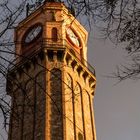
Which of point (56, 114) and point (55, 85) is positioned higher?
point (55, 85)

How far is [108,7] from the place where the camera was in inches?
249

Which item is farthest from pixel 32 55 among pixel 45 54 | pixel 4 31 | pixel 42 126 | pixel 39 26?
pixel 4 31

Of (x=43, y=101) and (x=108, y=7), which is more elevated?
(x=43, y=101)

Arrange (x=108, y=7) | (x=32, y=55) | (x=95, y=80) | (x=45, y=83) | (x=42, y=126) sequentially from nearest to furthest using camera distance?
(x=108, y=7) < (x=42, y=126) < (x=45, y=83) < (x=32, y=55) < (x=95, y=80)

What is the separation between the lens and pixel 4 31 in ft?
21.7

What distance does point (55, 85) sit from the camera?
85.0 feet

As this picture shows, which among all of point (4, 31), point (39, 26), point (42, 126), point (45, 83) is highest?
point (39, 26)

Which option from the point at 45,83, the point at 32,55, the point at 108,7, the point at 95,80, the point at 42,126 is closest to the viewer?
the point at 108,7

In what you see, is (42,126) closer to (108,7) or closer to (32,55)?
(32,55)

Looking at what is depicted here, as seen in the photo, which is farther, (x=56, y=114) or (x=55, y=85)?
(x=55, y=85)

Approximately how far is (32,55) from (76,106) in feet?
12.1

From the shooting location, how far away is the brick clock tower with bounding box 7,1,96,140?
A: 24.0 metres

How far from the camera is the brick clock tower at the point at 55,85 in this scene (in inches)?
945

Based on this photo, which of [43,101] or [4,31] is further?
[43,101]
